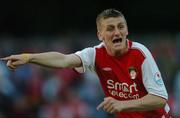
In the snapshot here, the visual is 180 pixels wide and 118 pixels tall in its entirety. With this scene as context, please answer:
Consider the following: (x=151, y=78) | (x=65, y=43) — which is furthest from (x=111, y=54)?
(x=65, y=43)

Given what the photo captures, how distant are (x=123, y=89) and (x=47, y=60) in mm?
787

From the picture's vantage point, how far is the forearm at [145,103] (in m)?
7.22

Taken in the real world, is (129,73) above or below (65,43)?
above

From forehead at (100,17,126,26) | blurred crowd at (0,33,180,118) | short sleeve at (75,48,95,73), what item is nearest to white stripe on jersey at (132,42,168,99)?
forehead at (100,17,126,26)

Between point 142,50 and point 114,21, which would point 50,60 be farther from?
point 142,50

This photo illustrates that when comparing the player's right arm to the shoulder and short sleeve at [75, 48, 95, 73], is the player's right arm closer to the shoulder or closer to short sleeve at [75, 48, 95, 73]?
short sleeve at [75, 48, 95, 73]

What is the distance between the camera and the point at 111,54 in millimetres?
7742

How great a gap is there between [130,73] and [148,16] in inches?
410

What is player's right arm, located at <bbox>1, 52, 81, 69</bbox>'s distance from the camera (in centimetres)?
719

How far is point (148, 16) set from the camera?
58.9 ft

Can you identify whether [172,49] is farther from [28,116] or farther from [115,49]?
[115,49]

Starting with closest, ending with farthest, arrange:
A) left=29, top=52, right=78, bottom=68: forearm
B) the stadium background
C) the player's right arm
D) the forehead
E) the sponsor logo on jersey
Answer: the player's right arm → left=29, top=52, right=78, bottom=68: forearm → the forehead → the sponsor logo on jersey → the stadium background

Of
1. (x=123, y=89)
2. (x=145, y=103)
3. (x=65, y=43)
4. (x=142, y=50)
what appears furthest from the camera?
(x=65, y=43)

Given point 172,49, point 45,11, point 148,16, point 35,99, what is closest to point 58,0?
point 45,11
